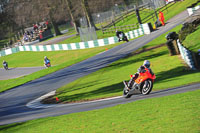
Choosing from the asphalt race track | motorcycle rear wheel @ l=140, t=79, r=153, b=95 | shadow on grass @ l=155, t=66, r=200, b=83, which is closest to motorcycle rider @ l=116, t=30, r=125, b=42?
the asphalt race track

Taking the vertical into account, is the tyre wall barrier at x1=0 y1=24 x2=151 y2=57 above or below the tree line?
below

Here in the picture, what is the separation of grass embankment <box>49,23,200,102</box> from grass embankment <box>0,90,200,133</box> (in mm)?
4097

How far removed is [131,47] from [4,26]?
65316mm

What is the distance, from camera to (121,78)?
22.2 metres

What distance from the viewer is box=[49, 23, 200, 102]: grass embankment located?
17456 mm

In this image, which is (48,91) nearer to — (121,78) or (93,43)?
(121,78)

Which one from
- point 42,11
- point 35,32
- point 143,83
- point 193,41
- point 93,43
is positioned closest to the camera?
point 143,83

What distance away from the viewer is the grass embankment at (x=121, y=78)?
17.5 meters

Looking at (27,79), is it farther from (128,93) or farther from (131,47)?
(128,93)

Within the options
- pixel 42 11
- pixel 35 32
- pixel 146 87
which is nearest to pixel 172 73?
pixel 146 87

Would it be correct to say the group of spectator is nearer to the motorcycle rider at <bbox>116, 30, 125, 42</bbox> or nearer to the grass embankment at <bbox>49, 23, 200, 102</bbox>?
the motorcycle rider at <bbox>116, 30, 125, 42</bbox>

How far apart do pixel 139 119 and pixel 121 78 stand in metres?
12.0

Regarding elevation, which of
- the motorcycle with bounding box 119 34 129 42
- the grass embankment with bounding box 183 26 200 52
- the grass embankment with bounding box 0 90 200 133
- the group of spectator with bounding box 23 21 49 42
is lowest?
the grass embankment with bounding box 0 90 200 133

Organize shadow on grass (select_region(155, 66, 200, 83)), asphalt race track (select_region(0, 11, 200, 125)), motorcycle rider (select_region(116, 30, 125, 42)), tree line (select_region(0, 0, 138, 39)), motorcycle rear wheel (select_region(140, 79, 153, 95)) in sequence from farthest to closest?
tree line (select_region(0, 0, 138, 39)) < motorcycle rider (select_region(116, 30, 125, 42)) < shadow on grass (select_region(155, 66, 200, 83)) < asphalt race track (select_region(0, 11, 200, 125)) < motorcycle rear wheel (select_region(140, 79, 153, 95))
